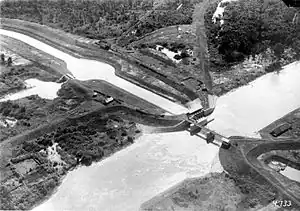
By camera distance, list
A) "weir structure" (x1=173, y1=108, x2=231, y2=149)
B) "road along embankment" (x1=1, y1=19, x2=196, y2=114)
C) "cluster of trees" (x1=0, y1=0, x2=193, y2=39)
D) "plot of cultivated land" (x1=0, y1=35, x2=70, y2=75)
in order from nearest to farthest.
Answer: "weir structure" (x1=173, y1=108, x2=231, y2=149)
"road along embankment" (x1=1, y1=19, x2=196, y2=114)
"plot of cultivated land" (x1=0, y1=35, x2=70, y2=75)
"cluster of trees" (x1=0, y1=0, x2=193, y2=39)

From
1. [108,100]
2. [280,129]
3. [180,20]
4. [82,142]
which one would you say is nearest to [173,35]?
[180,20]

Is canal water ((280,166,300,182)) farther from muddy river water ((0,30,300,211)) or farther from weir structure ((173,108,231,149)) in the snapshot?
weir structure ((173,108,231,149))

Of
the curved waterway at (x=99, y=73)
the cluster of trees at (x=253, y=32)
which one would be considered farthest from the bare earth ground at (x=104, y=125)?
the cluster of trees at (x=253, y=32)

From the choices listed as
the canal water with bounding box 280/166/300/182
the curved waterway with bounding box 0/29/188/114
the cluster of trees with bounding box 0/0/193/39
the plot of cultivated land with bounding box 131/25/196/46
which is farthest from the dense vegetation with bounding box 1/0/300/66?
the canal water with bounding box 280/166/300/182

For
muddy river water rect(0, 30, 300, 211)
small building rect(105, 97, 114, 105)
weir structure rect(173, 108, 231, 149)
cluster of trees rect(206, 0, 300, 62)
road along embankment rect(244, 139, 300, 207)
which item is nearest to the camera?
road along embankment rect(244, 139, 300, 207)

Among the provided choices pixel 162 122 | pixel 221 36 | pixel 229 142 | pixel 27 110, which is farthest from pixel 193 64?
pixel 27 110

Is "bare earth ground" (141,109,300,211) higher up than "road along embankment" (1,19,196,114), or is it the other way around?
"road along embankment" (1,19,196,114)
